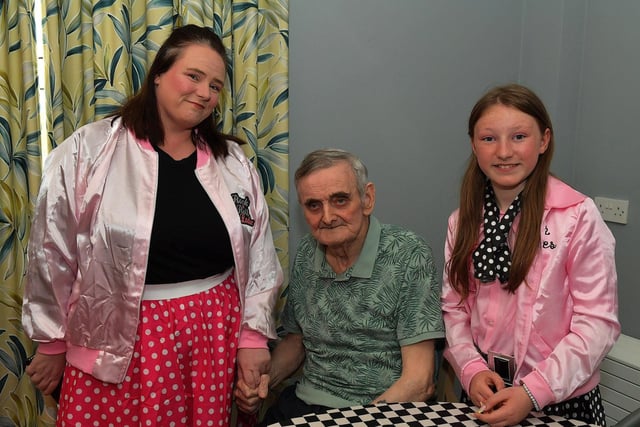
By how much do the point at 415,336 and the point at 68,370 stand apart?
924 mm

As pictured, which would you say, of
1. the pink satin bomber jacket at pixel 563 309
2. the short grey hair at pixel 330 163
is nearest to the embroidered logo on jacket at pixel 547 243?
the pink satin bomber jacket at pixel 563 309

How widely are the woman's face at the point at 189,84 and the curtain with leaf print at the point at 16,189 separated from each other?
457 mm

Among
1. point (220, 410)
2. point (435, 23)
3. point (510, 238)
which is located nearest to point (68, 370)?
point (220, 410)

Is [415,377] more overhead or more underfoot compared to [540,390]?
more underfoot

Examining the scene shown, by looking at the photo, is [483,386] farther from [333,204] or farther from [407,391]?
[333,204]

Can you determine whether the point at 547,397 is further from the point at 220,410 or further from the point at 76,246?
the point at 76,246

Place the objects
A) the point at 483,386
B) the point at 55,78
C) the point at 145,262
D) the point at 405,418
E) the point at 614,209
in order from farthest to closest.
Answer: the point at 614,209, the point at 55,78, the point at 145,262, the point at 483,386, the point at 405,418

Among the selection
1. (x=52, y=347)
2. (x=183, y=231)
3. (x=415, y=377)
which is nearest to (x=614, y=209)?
(x=415, y=377)

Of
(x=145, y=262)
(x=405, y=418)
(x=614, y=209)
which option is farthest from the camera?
(x=614, y=209)

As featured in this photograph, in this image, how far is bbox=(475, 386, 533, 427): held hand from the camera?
1.19m

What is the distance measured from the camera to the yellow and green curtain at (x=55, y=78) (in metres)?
1.71

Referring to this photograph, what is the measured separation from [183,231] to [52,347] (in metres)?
0.47

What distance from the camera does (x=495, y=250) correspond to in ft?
4.80

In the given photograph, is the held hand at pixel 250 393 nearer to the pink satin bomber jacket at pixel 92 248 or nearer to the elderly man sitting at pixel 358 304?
the elderly man sitting at pixel 358 304
